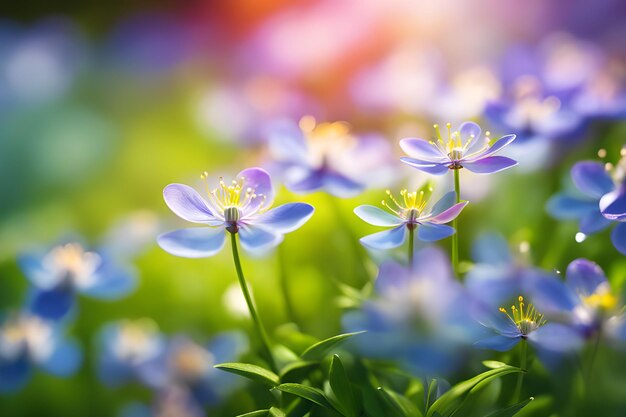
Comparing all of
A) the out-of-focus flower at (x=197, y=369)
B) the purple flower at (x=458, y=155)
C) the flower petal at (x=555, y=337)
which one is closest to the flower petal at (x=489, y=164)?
the purple flower at (x=458, y=155)

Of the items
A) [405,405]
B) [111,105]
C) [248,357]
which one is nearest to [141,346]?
[248,357]

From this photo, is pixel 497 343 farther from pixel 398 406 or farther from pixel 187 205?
pixel 187 205

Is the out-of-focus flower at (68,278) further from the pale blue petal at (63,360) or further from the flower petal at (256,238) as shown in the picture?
the flower petal at (256,238)

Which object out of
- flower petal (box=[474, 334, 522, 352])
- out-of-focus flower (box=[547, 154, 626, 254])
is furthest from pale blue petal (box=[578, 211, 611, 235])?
flower petal (box=[474, 334, 522, 352])

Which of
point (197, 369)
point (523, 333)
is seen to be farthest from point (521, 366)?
point (197, 369)

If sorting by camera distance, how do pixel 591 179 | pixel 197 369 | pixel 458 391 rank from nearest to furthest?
pixel 458 391 < pixel 591 179 < pixel 197 369

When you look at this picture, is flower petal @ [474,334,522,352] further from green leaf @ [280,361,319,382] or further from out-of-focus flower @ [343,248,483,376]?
green leaf @ [280,361,319,382]
